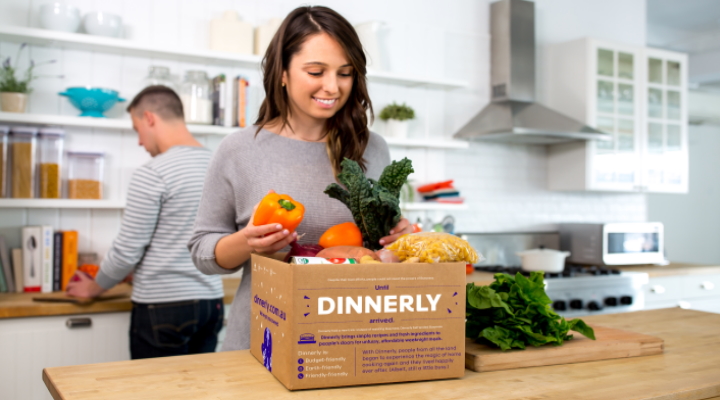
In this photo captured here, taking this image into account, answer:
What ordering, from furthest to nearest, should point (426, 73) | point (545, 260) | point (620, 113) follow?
1. point (620, 113)
2. point (426, 73)
3. point (545, 260)

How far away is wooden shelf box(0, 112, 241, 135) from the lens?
2.76 metres

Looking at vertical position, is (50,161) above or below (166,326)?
above

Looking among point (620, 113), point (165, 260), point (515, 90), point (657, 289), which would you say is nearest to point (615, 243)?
point (657, 289)

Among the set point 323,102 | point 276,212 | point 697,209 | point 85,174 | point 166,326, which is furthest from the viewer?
point 697,209

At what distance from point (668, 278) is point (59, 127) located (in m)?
3.82

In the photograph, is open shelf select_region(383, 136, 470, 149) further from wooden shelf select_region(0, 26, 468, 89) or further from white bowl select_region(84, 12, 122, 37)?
white bowl select_region(84, 12, 122, 37)

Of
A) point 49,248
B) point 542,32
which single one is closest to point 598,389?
point 49,248

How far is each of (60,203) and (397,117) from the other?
1.96m

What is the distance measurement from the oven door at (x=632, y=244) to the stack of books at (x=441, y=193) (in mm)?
1092

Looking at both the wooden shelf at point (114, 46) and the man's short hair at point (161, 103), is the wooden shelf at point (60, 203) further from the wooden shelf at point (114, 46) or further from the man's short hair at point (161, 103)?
the wooden shelf at point (114, 46)

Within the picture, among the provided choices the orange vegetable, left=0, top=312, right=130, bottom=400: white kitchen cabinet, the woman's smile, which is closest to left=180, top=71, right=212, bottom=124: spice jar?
left=0, top=312, right=130, bottom=400: white kitchen cabinet

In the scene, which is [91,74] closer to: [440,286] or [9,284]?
[9,284]

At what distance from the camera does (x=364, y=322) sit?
0.98 m

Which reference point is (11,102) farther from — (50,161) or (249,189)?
(249,189)
